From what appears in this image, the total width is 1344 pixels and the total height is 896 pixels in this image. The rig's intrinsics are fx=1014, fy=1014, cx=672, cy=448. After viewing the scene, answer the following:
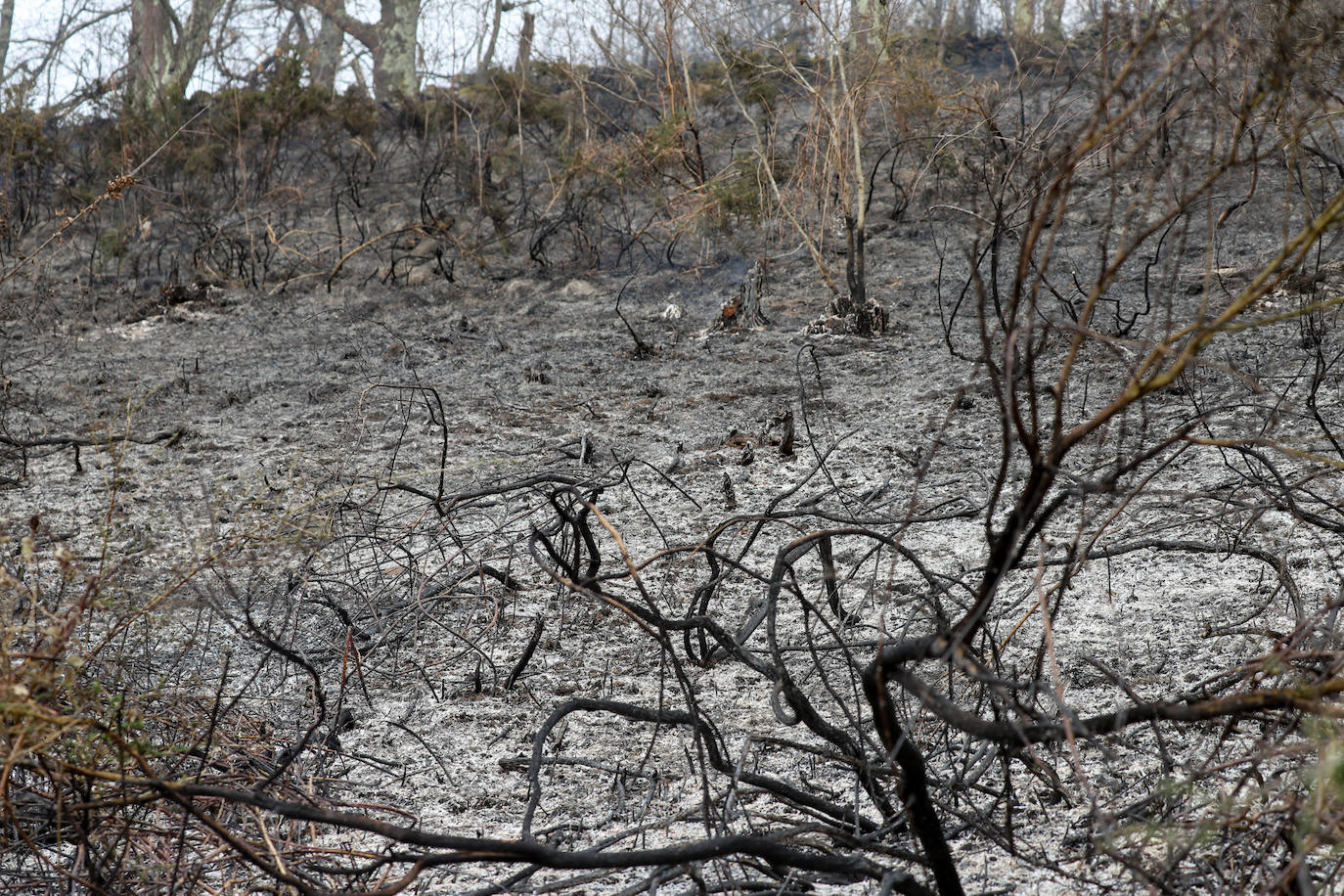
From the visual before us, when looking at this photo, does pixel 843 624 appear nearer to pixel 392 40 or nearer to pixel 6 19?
pixel 392 40

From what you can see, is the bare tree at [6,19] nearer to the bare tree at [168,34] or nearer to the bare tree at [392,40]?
the bare tree at [168,34]

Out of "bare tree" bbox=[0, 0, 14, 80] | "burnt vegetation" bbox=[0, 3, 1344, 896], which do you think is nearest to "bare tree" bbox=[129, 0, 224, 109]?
Answer: "bare tree" bbox=[0, 0, 14, 80]

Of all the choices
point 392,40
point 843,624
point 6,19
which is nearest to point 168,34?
point 392,40

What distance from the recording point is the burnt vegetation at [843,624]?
1049 millimetres

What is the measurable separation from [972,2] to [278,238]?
8.25m

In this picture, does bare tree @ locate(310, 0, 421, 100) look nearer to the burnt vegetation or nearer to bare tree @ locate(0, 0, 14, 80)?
bare tree @ locate(0, 0, 14, 80)

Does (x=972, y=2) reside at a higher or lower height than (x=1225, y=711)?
higher

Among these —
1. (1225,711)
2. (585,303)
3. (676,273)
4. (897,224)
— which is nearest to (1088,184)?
(897,224)

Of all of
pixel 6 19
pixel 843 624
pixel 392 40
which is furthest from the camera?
pixel 6 19

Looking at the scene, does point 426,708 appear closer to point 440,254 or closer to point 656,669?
point 656,669

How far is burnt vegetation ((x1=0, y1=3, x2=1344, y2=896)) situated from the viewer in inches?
41.3

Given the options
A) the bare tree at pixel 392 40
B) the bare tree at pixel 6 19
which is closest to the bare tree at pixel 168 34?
the bare tree at pixel 392 40

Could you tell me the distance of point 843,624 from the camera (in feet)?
7.35

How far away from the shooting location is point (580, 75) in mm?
8281
